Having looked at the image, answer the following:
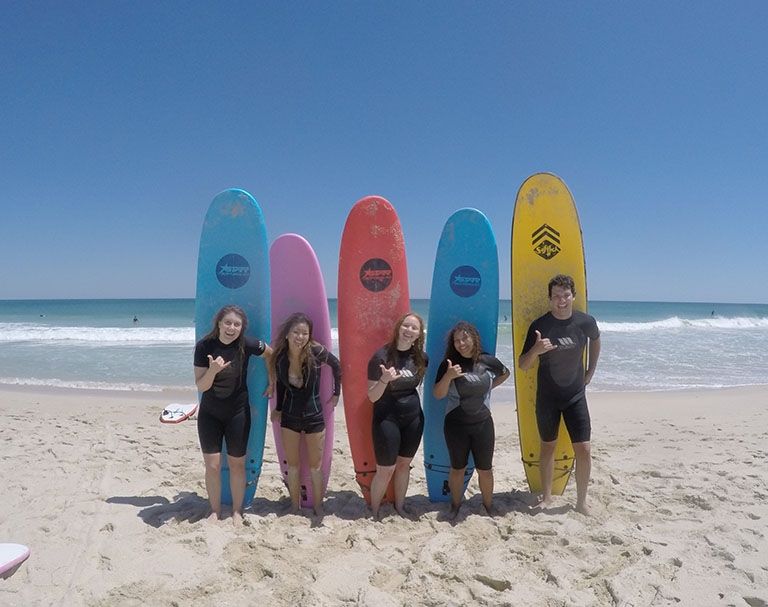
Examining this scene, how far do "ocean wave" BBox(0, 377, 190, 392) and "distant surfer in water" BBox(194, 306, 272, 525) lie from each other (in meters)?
4.90

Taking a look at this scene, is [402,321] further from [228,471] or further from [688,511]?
[688,511]

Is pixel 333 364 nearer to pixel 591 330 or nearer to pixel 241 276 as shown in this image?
pixel 241 276

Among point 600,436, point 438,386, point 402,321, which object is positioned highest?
point 402,321

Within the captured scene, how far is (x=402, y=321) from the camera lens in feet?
9.69

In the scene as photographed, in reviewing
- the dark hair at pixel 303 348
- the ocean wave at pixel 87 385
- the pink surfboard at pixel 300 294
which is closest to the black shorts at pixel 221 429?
the dark hair at pixel 303 348

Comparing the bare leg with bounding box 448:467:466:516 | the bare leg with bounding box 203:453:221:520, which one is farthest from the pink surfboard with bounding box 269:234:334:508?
the bare leg with bounding box 448:467:466:516

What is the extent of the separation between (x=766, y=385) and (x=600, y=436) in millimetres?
4846

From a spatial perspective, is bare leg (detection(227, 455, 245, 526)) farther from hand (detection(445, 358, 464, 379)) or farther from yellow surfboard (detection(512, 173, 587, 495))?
yellow surfboard (detection(512, 173, 587, 495))

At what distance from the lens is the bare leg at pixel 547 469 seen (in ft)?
10.5

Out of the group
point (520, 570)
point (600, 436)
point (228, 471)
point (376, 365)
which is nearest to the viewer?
point (520, 570)

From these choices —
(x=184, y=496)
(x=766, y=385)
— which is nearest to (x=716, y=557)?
(x=184, y=496)

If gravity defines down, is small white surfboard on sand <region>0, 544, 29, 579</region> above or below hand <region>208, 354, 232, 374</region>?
below

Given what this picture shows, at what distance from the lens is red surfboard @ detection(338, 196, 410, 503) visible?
11.4 ft

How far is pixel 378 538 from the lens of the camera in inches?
110
